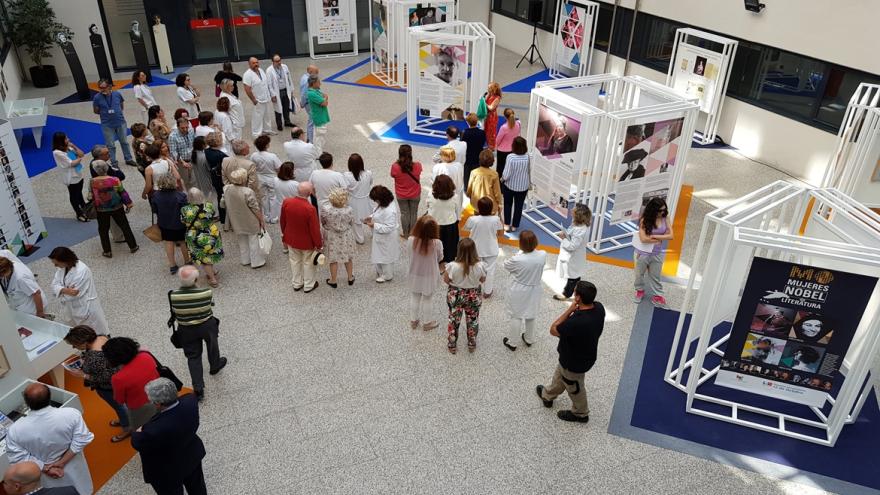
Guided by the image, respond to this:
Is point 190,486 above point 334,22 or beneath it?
beneath

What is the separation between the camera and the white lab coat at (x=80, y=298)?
19.2ft

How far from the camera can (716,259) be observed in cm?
562

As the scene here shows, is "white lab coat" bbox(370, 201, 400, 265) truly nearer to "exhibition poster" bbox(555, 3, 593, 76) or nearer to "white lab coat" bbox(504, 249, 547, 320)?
"white lab coat" bbox(504, 249, 547, 320)

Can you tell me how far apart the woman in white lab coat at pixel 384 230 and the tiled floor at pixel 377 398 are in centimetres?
31

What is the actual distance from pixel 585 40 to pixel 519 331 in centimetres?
1073

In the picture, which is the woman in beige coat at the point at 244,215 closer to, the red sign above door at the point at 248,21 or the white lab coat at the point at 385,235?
the white lab coat at the point at 385,235

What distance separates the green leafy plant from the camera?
1373 cm

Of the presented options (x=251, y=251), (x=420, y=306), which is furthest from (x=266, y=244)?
(x=420, y=306)

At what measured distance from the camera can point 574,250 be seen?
700cm

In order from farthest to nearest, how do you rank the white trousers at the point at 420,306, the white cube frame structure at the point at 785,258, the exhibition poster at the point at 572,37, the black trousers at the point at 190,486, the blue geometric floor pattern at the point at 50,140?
the exhibition poster at the point at 572,37 < the blue geometric floor pattern at the point at 50,140 < the white trousers at the point at 420,306 < the white cube frame structure at the point at 785,258 < the black trousers at the point at 190,486

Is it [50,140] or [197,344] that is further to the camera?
[50,140]

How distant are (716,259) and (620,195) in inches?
97.0

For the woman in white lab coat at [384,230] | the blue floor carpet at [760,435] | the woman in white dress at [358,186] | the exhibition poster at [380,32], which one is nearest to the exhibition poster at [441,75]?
the exhibition poster at [380,32]

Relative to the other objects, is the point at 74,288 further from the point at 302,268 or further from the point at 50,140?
the point at 50,140
